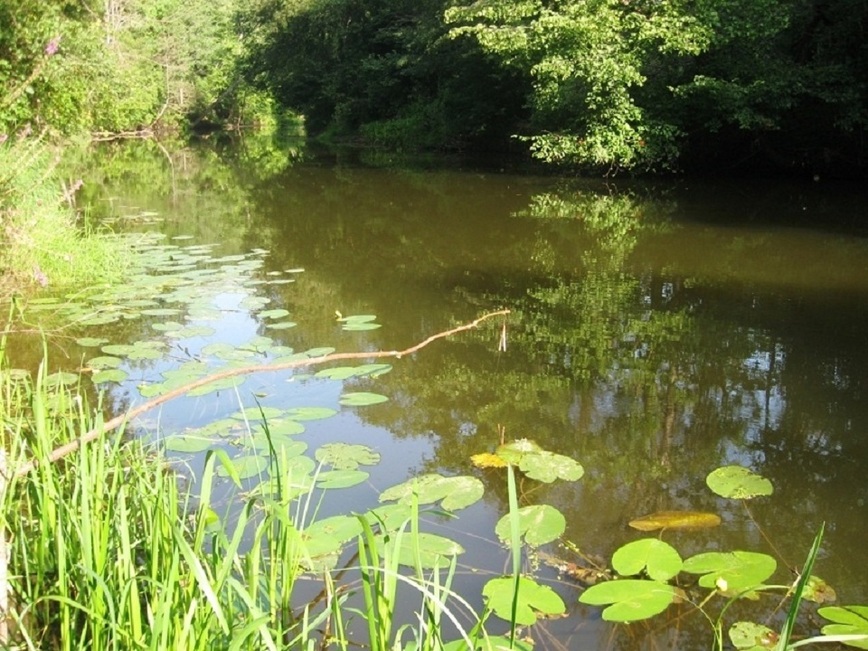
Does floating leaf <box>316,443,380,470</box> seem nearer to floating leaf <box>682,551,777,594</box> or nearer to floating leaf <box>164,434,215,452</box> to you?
floating leaf <box>164,434,215,452</box>

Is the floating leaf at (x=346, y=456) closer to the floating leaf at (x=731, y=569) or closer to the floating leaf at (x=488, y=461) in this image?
the floating leaf at (x=488, y=461)

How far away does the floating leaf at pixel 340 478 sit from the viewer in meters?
3.16

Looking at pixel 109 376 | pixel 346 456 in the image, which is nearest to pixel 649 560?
pixel 346 456

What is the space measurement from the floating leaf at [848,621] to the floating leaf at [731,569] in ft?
0.62

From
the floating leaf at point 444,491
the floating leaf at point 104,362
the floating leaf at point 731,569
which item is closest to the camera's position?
the floating leaf at point 731,569

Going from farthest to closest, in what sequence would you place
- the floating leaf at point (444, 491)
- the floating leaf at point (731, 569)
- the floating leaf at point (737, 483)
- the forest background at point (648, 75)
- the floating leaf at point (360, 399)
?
the forest background at point (648, 75) → the floating leaf at point (360, 399) → the floating leaf at point (737, 483) → the floating leaf at point (444, 491) → the floating leaf at point (731, 569)

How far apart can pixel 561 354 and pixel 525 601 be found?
2.86m

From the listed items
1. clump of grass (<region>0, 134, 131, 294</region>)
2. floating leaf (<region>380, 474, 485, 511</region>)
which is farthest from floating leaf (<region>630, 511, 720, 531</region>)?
clump of grass (<region>0, 134, 131, 294</region>)

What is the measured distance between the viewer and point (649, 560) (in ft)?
8.43

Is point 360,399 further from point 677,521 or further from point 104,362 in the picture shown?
point 677,521

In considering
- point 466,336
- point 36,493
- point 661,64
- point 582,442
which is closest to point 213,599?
point 36,493

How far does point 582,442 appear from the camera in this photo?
3838 mm

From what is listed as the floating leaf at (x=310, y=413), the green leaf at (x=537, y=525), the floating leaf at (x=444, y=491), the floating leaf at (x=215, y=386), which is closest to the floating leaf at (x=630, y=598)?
the green leaf at (x=537, y=525)

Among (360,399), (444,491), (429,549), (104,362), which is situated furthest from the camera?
(104,362)
